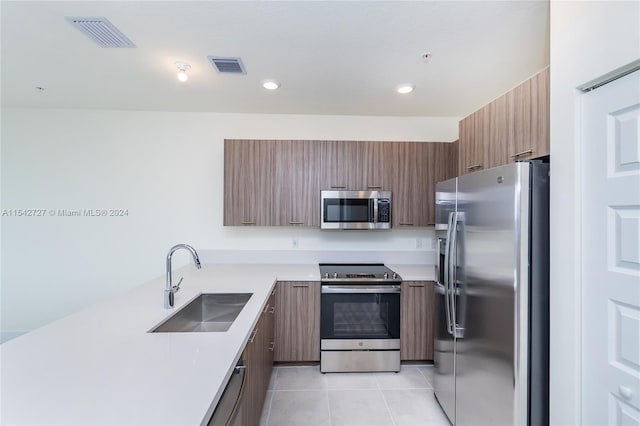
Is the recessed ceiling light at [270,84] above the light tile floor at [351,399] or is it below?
above

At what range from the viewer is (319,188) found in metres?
2.94

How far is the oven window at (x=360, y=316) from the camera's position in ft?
8.66

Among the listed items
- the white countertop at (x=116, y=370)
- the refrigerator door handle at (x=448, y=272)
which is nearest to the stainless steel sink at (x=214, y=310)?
the white countertop at (x=116, y=370)

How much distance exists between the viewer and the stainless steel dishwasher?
3.22 ft

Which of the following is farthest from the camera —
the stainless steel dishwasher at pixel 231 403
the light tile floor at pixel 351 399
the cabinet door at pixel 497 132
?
the light tile floor at pixel 351 399

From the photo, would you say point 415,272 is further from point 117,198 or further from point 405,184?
point 117,198

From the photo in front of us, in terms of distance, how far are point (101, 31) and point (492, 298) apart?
2799 millimetres

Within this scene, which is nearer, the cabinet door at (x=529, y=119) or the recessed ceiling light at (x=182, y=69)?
the cabinet door at (x=529, y=119)

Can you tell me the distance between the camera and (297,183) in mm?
2932

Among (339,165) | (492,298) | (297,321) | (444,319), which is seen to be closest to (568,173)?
(492,298)

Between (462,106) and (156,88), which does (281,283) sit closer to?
(156,88)

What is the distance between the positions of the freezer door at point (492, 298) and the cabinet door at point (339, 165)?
125 centimetres

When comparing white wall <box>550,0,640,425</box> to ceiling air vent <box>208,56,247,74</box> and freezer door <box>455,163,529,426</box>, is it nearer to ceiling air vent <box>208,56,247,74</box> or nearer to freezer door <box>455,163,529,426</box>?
freezer door <box>455,163,529,426</box>

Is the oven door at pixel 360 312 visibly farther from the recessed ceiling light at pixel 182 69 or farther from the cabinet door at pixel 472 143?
the recessed ceiling light at pixel 182 69
